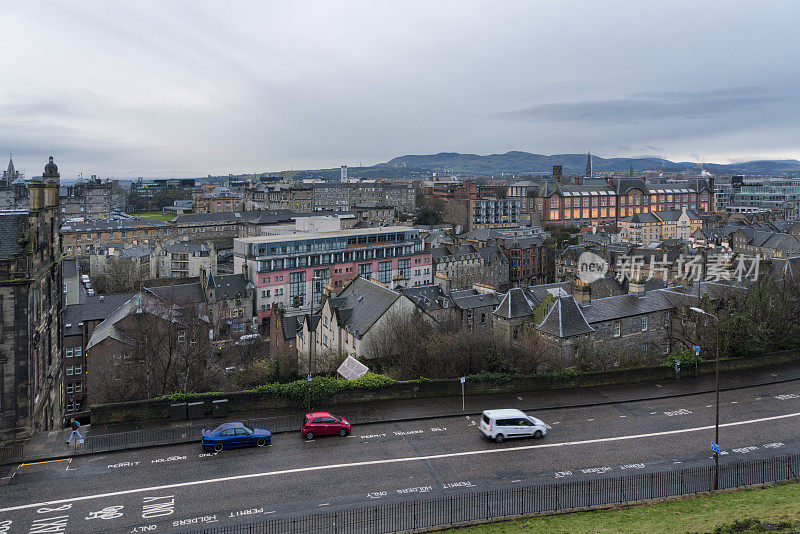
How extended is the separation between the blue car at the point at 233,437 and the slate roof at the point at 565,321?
22.5 m

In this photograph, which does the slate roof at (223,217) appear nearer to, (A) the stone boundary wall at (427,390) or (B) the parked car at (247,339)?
(B) the parked car at (247,339)

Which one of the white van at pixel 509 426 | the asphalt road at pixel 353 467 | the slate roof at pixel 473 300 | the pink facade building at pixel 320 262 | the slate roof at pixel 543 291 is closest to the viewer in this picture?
the asphalt road at pixel 353 467

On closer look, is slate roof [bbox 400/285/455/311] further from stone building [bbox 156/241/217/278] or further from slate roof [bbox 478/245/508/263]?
stone building [bbox 156/241/217/278]

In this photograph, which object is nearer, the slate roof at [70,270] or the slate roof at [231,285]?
the slate roof at [70,270]

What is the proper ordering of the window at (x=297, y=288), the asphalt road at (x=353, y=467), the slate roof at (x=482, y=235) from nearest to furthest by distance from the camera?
the asphalt road at (x=353, y=467) → the window at (x=297, y=288) → the slate roof at (x=482, y=235)

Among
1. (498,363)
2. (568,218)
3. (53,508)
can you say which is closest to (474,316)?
(498,363)

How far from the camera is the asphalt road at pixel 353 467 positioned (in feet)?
64.8

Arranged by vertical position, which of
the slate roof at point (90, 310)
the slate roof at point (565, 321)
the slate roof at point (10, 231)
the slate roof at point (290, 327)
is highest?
the slate roof at point (10, 231)

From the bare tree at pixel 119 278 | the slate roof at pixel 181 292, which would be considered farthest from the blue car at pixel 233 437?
the bare tree at pixel 119 278

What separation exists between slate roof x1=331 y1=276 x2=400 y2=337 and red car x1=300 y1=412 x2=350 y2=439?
55.2 feet

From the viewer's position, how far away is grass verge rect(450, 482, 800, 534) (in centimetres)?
1756

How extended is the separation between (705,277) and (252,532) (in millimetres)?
60199

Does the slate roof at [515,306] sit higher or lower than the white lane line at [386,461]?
higher

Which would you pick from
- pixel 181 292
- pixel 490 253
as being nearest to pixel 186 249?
pixel 181 292
